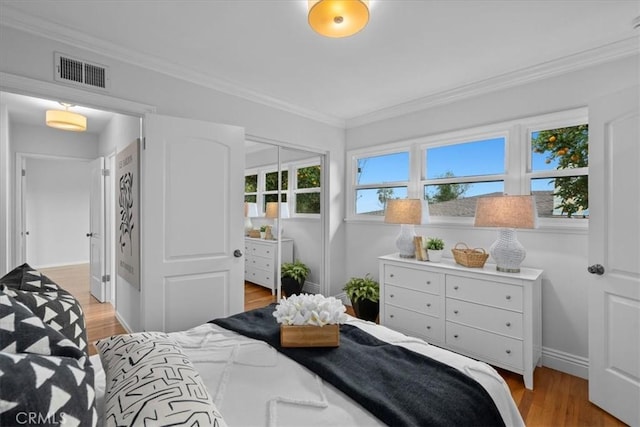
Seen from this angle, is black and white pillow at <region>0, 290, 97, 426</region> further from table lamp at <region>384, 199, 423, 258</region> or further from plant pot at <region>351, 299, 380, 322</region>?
plant pot at <region>351, 299, 380, 322</region>

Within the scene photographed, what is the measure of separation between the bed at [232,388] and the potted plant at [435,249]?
153 centimetres

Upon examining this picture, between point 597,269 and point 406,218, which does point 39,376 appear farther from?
point 406,218

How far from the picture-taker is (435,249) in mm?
2924

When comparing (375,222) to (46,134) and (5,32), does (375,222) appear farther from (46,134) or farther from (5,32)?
(46,134)

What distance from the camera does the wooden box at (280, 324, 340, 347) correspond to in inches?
55.6

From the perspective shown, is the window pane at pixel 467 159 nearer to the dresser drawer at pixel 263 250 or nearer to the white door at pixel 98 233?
the dresser drawer at pixel 263 250

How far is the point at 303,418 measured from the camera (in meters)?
0.98

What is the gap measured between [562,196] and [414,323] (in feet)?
5.46

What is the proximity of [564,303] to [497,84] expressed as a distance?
1968mm

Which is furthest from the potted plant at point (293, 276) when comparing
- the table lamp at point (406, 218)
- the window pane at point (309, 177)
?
the table lamp at point (406, 218)

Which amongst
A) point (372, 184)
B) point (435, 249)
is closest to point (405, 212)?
point (435, 249)

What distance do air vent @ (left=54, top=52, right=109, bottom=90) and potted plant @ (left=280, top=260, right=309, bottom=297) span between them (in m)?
2.41

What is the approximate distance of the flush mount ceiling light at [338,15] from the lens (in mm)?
1596

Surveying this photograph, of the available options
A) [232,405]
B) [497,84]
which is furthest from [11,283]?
[497,84]
